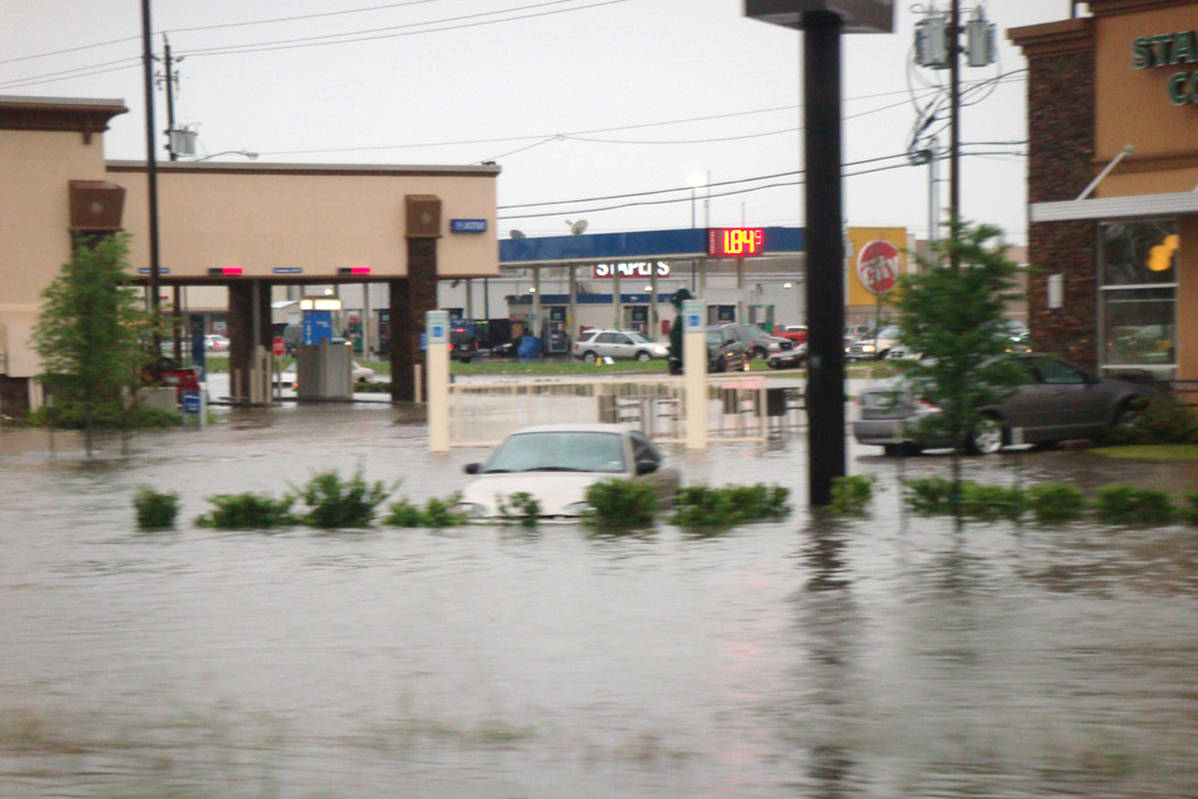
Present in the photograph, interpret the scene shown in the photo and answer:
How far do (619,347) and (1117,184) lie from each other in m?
50.3

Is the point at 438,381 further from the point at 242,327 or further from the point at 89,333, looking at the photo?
the point at 242,327

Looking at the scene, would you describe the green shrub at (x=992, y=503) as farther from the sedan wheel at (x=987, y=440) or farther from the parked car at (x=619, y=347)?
the parked car at (x=619, y=347)

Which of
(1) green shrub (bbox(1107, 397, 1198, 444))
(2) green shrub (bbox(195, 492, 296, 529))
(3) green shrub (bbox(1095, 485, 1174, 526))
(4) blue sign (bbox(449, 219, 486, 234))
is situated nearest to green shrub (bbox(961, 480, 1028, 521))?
(3) green shrub (bbox(1095, 485, 1174, 526))

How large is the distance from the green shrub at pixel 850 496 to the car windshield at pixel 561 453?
7.62 feet

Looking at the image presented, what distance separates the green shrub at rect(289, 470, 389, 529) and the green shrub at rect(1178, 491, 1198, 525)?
7856 millimetres

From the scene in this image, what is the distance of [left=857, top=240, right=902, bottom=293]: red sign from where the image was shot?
781 inches

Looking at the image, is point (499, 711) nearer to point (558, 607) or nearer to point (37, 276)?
point (558, 607)

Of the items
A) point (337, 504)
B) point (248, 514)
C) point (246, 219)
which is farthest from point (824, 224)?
point (246, 219)

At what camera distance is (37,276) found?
3844 cm

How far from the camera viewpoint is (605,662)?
8555 mm

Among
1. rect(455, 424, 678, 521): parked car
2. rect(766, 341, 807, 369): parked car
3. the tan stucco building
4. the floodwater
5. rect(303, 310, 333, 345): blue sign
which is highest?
the tan stucco building

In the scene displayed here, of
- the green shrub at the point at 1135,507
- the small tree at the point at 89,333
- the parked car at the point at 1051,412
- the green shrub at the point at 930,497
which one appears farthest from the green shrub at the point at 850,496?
the small tree at the point at 89,333

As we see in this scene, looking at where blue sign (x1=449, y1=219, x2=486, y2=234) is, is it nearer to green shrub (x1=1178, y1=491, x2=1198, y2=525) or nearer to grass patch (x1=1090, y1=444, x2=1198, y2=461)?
grass patch (x1=1090, y1=444, x2=1198, y2=461)

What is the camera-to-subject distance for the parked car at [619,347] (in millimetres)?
75312
